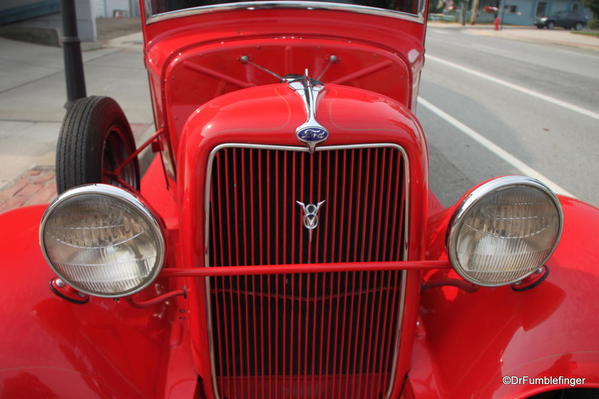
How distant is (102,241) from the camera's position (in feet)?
4.66

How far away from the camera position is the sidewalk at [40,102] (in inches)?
168

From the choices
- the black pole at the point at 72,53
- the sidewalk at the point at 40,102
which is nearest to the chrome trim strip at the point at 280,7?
the sidewalk at the point at 40,102

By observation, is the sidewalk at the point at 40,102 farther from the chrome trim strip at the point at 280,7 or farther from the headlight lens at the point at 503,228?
the headlight lens at the point at 503,228

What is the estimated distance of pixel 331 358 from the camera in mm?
1782

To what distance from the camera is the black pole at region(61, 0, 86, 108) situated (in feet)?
16.0

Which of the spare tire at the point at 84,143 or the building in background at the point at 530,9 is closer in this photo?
the spare tire at the point at 84,143

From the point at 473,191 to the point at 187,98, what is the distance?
140cm

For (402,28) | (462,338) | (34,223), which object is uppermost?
(402,28)

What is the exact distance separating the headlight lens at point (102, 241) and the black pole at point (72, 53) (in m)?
3.91

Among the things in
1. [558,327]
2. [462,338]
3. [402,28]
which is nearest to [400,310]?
[462,338]

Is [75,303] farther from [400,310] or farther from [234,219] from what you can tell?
[400,310]

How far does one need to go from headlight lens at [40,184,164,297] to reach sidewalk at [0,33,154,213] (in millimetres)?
2730

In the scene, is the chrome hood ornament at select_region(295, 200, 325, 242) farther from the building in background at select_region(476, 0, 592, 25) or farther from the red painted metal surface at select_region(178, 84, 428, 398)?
the building in background at select_region(476, 0, 592, 25)

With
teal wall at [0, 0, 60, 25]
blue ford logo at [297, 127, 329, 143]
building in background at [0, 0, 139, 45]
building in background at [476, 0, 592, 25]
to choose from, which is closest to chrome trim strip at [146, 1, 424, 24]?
blue ford logo at [297, 127, 329, 143]
